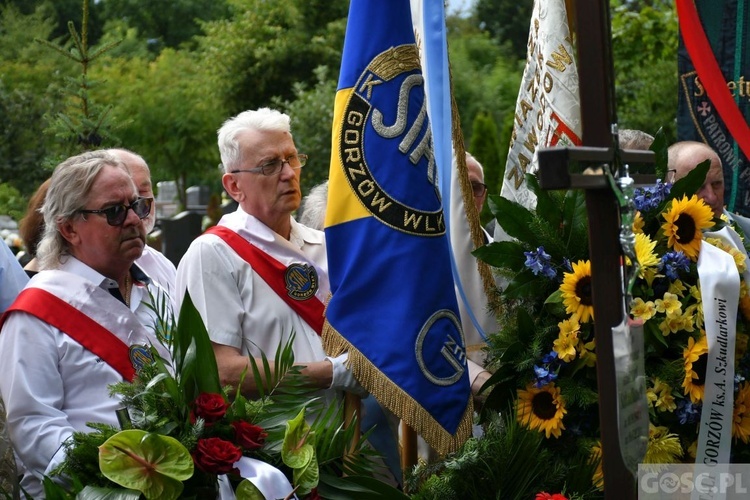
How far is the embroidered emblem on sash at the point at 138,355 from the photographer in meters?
3.72

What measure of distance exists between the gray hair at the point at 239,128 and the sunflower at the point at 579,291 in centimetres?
164

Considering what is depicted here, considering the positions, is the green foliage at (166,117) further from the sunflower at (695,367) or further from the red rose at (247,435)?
the red rose at (247,435)

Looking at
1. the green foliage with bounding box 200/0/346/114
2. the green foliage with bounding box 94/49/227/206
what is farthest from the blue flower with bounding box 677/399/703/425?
the green foliage with bounding box 94/49/227/206

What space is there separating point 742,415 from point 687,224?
2.15 ft

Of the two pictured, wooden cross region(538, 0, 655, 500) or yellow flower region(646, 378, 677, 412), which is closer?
wooden cross region(538, 0, 655, 500)

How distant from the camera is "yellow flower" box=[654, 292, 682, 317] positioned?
3.42 metres

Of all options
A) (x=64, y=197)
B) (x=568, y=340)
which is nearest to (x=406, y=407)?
(x=568, y=340)

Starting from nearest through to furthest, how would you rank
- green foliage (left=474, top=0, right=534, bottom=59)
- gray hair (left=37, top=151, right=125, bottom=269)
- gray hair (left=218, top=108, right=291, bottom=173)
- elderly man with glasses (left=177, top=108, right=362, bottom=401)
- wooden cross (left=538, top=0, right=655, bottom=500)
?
wooden cross (left=538, top=0, right=655, bottom=500), gray hair (left=37, top=151, right=125, bottom=269), elderly man with glasses (left=177, top=108, right=362, bottom=401), gray hair (left=218, top=108, right=291, bottom=173), green foliage (left=474, top=0, right=534, bottom=59)

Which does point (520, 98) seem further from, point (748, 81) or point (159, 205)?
point (159, 205)

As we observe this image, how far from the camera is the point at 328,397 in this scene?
13.5ft

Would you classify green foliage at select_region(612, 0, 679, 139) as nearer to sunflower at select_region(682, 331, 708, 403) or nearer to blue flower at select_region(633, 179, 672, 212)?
blue flower at select_region(633, 179, 672, 212)

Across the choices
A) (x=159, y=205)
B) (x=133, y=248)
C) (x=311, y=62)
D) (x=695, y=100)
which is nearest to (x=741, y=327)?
(x=133, y=248)

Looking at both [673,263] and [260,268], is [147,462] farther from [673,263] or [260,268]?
[673,263]

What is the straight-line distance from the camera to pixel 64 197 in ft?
12.7
